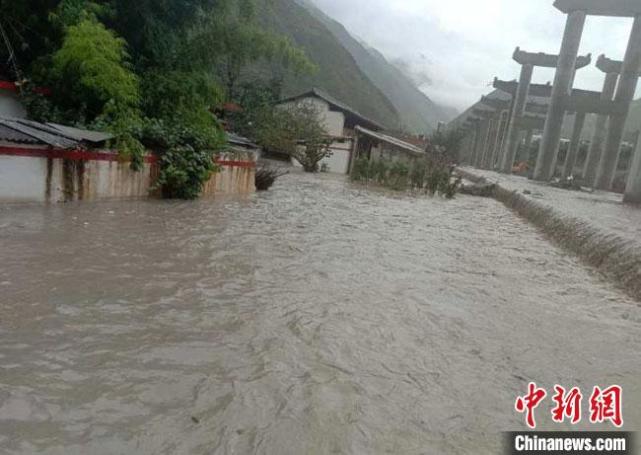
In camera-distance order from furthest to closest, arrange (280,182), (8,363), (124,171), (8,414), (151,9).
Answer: (280,182), (151,9), (124,171), (8,363), (8,414)

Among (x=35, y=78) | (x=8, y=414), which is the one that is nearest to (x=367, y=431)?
(x=8, y=414)

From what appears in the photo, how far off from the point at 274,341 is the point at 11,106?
10023mm

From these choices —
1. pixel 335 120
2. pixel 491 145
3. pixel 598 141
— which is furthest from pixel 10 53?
pixel 491 145

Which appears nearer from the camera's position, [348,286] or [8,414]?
[8,414]

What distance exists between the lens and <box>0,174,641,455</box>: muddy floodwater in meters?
2.36

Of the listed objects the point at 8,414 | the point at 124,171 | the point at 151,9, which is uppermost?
the point at 151,9

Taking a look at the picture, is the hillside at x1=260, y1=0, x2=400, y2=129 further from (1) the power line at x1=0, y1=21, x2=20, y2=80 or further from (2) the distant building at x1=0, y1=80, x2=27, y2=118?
(2) the distant building at x1=0, y1=80, x2=27, y2=118

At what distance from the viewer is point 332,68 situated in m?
61.0

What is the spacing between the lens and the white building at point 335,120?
26.6 m

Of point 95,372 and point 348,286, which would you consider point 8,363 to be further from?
point 348,286

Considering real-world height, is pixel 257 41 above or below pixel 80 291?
above

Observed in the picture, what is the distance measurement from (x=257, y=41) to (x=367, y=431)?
12871mm

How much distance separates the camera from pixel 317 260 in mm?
5875

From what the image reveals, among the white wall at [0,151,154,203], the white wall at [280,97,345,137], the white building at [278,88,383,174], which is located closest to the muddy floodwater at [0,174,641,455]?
the white wall at [0,151,154,203]
